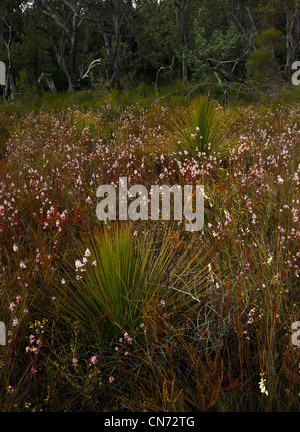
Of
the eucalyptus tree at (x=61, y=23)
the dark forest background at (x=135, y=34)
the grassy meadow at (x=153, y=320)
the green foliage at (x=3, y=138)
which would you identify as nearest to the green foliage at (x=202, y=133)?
the grassy meadow at (x=153, y=320)

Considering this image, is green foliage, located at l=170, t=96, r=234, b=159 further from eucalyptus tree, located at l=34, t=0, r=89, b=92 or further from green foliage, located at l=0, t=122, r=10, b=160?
eucalyptus tree, located at l=34, t=0, r=89, b=92

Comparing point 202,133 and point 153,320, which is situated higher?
point 202,133

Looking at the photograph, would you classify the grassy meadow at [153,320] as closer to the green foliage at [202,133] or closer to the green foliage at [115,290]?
the green foliage at [115,290]

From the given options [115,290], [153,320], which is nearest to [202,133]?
[115,290]

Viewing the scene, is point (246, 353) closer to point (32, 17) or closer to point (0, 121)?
point (0, 121)

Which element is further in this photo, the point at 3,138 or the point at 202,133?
the point at 3,138

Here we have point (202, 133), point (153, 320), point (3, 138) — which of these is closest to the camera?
point (153, 320)

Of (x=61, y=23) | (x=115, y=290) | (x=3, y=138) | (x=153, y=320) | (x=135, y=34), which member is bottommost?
(x=153, y=320)

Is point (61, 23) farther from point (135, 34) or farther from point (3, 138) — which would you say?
point (3, 138)

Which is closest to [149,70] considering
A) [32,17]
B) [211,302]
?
[32,17]

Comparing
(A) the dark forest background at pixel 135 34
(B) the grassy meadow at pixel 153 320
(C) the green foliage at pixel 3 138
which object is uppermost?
(A) the dark forest background at pixel 135 34

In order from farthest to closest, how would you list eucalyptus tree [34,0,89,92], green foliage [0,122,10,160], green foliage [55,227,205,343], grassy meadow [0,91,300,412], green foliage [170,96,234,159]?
eucalyptus tree [34,0,89,92] → green foliage [0,122,10,160] → green foliage [170,96,234,159] → green foliage [55,227,205,343] → grassy meadow [0,91,300,412]

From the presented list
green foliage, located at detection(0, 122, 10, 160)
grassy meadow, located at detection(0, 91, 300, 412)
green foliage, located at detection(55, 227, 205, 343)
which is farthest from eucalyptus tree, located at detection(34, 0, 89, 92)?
green foliage, located at detection(55, 227, 205, 343)

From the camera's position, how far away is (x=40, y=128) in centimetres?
770
